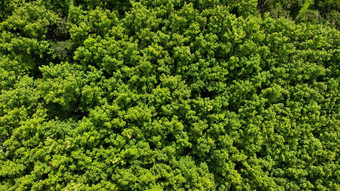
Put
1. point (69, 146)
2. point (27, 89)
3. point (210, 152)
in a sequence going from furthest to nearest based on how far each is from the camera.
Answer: point (210, 152)
point (27, 89)
point (69, 146)

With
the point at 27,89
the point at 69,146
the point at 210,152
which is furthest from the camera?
the point at 210,152

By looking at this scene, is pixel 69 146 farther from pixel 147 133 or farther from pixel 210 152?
pixel 210 152

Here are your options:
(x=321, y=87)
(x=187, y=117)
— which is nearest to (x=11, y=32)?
(x=187, y=117)

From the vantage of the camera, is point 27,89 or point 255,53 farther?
point 255,53

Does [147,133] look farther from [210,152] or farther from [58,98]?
[58,98]

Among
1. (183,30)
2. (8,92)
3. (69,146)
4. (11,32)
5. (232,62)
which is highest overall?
(183,30)

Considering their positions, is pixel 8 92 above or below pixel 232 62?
below
